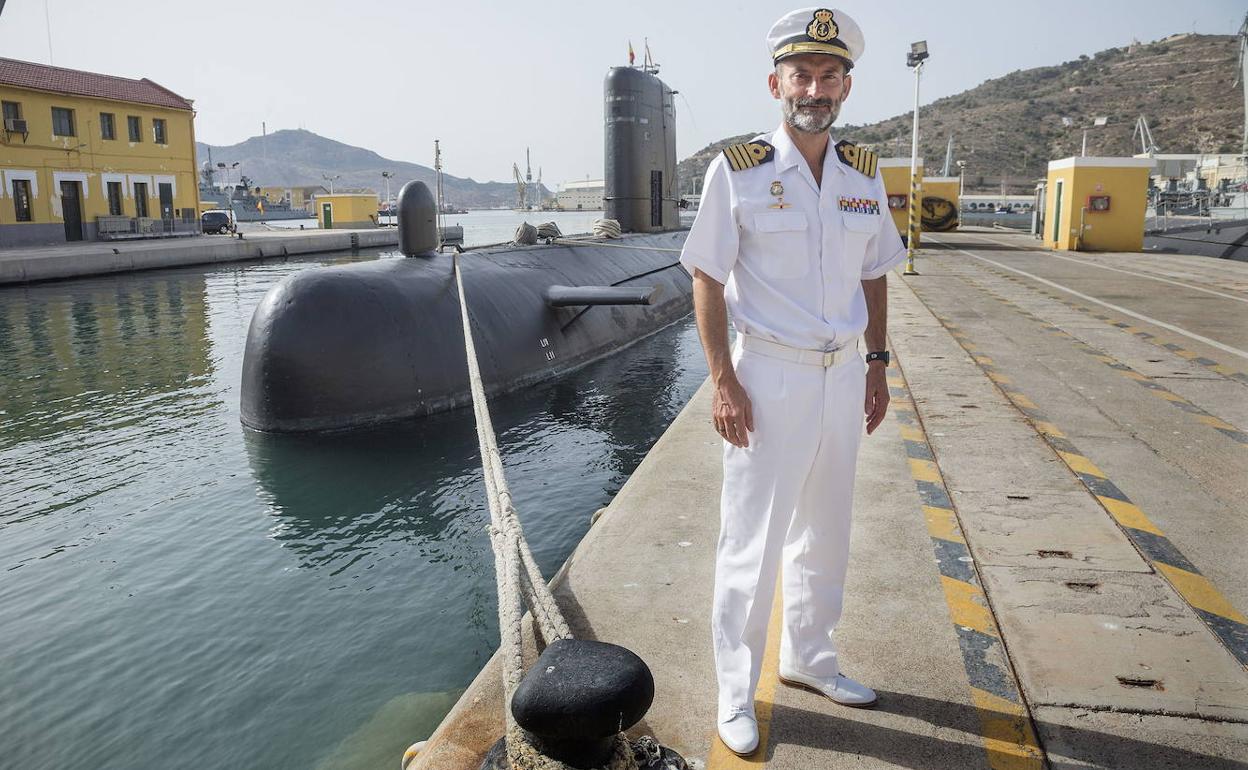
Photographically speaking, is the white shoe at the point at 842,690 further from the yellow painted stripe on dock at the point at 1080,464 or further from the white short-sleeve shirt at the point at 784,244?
the yellow painted stripe on dock at the point at 1080,464

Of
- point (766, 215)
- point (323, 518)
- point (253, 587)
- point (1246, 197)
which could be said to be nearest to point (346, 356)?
point (323, 518)

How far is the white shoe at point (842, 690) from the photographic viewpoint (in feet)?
9.64

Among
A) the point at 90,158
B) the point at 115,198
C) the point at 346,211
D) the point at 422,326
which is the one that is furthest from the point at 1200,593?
the point at 346,211

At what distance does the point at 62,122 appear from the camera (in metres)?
36.2

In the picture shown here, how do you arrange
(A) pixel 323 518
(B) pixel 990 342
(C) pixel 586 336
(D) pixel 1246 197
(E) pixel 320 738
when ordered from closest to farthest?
(E) pixel 320 738 → (A) pixel 323 518 → (B) pixel 990 342 → (C) pixel 586 336 → (D) pixel 1246 197

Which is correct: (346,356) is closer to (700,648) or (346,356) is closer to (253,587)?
(253,587)

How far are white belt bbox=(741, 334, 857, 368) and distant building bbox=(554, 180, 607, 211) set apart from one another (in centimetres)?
14314

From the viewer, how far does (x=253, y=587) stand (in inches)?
226

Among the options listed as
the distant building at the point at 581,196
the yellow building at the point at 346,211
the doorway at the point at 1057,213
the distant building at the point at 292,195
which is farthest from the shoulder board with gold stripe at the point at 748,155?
the distant building at the point at 581,196

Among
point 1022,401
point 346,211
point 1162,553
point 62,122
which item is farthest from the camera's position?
point 346,211

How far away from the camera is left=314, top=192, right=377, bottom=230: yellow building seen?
5475 centimetres

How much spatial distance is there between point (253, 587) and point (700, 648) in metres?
3.66

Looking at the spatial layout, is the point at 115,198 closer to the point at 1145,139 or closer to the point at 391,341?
the point at 391,341

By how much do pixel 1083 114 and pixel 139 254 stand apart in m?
103
